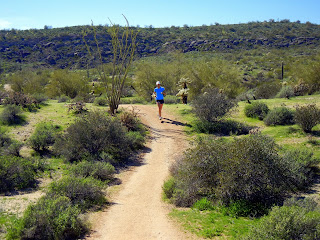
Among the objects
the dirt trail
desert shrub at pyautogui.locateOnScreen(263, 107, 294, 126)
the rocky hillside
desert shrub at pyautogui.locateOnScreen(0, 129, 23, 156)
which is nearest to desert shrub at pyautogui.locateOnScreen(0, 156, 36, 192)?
desert shrub at pyautogui.locateOnScreen(0, 129, 23, 156)

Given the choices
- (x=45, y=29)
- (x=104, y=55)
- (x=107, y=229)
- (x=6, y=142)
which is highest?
(x=45, y=29)

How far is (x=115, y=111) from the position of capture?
1686 centimetres

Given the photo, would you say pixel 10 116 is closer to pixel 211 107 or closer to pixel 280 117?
pixel 211 107

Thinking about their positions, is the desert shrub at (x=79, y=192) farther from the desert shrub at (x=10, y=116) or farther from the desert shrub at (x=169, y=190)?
the desert shrub at (x=10, y=116)

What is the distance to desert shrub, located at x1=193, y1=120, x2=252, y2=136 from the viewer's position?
14539 mm

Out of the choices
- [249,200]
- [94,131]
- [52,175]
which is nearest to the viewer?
[249,200]

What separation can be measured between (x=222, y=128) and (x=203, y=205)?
7.56m

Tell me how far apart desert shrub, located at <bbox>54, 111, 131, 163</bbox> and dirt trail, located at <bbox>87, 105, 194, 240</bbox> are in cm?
117

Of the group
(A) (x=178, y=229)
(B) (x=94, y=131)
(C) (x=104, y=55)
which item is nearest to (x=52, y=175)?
(B) (x=94, y=131)

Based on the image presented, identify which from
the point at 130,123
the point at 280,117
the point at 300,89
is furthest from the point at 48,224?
the point at 300,89

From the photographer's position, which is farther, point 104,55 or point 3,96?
point 104,55

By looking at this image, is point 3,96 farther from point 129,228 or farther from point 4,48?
point 4,48

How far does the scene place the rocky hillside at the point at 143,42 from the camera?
63500 millimetres

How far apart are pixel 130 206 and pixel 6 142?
6.94 m
